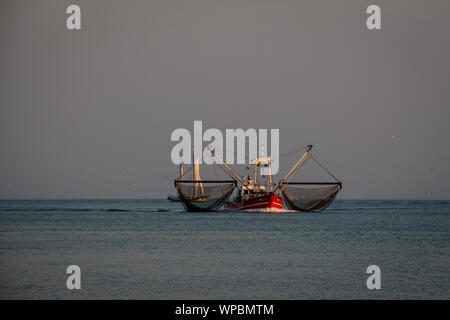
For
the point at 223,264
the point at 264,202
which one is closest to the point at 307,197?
the point at 264,202

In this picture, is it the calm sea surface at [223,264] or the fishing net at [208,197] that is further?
the fishing net at [208,197]

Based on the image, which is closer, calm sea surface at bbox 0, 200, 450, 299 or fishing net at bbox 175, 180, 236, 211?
calm sea surface at bbox 0, 200, 450, 299

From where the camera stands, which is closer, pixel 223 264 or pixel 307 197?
pixel 223 264

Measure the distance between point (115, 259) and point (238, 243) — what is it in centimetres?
1452

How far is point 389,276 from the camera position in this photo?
3372 centimetres

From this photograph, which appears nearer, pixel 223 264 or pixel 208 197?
pixel 223 264

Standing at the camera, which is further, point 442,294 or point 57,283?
point 57,283

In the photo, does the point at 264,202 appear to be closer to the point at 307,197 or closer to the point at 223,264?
the point at 307,197

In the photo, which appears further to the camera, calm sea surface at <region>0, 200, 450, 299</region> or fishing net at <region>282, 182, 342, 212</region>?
fishing net at <region>282, 182, 342, 212</region>
